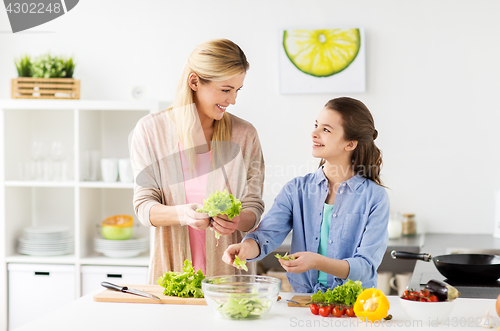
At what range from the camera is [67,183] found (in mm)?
3186

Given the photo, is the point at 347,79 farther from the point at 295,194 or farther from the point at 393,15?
the point at 295,194

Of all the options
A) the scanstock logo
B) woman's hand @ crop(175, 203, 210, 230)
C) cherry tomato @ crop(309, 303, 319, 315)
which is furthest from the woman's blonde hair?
the scanstock logo

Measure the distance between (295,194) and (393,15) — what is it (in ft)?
6.12

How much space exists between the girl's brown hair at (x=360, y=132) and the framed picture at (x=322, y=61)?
4.51 feet

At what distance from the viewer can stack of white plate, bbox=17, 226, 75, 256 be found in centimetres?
321

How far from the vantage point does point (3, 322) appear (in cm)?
323

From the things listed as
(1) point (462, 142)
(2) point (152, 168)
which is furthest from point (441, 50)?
(2) point (152, 168)

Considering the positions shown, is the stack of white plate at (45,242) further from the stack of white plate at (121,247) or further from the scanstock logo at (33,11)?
the scanstock logo at (33,11)

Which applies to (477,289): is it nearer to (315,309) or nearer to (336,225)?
(336,225)

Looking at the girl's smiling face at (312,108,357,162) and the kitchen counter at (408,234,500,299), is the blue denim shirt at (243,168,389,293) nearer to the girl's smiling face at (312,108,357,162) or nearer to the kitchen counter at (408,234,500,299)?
the girl's smiling face at (312,108,357,162)

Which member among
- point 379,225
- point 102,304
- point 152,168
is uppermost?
point 152,168

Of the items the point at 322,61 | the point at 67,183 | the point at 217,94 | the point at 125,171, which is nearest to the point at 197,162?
the point at 217,94

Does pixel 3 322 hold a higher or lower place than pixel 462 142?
lower

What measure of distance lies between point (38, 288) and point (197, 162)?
180cm
